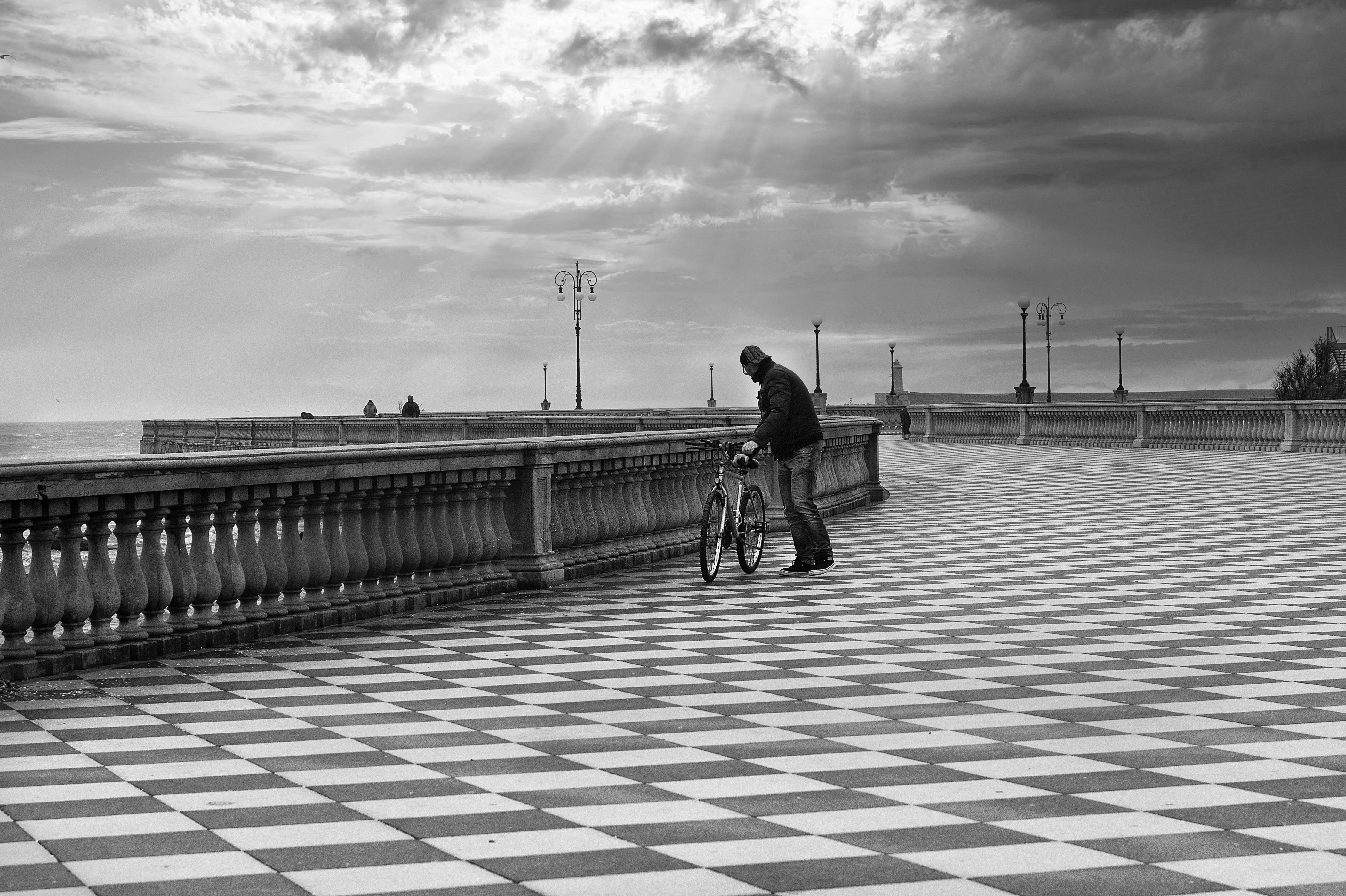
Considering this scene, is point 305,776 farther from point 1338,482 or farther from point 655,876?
point 1338,482

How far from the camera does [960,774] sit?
22.2 feet

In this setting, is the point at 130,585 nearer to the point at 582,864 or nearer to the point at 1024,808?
the point at 582,864

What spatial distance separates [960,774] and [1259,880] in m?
1.68

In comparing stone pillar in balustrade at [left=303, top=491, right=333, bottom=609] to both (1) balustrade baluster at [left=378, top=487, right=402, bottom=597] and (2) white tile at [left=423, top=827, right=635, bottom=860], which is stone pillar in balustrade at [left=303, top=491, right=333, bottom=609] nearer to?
(1) balustrade baluster at [left=378, top=487, right=402, bottom=597]

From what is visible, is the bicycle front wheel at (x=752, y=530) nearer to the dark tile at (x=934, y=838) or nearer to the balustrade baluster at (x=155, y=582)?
the balustrade baluster at (x=155, y=582)

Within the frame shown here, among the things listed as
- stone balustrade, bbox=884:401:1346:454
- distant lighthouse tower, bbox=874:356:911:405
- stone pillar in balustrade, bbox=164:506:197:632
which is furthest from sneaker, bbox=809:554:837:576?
distant lighthouse tower, bbox=874:356:911:405

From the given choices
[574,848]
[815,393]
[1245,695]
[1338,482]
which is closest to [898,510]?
[1338,482]

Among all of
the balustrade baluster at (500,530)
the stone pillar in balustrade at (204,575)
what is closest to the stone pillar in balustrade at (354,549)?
the stone pillar in balustrade at (204,575)

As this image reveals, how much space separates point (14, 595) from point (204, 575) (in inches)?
54.2

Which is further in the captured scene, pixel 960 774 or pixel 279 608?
pixel 279 608

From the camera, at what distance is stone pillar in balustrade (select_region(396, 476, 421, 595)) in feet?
40.2

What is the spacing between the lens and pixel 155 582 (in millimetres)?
9984

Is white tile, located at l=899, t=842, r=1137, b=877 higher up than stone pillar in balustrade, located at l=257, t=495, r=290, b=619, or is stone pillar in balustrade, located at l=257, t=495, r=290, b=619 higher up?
stone pillar in balustrade, located at l=257, t=495, r=290, b=619

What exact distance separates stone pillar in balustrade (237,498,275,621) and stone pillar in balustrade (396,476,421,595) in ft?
5.01
